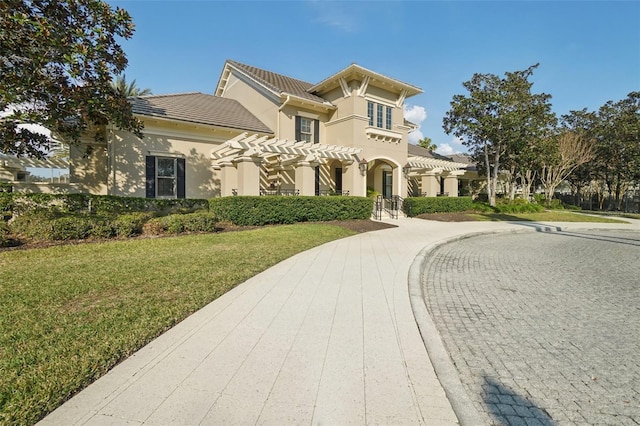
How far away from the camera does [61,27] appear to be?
25.9 ft

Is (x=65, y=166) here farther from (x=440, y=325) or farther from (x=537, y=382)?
(x=537, y=382)

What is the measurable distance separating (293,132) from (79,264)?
43.7 ft

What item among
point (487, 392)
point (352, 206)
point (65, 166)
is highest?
point (65, 166)

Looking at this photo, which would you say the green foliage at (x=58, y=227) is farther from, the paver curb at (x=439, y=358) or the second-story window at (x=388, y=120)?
the second-story window at (x=388, y=120)

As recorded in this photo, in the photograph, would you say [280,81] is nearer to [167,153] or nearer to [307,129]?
[307,129]

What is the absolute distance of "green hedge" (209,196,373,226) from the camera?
12.3 m

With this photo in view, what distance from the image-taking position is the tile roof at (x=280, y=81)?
18.5 meters

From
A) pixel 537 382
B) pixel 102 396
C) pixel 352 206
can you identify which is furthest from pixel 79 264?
pixel 352 206

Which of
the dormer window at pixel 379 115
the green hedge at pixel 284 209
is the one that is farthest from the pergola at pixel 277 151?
the dormer window at pixel 379 115

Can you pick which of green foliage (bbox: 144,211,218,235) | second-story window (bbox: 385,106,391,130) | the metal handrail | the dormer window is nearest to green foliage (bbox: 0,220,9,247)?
green foliage (bbox: 144,211,218,235)

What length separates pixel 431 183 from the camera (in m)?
22.4

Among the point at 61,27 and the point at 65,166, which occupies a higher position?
the point at 61,27

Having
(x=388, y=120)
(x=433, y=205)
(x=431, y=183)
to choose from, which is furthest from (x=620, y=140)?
(x=388, y=120)

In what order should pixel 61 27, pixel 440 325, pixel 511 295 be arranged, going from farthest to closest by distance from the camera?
pixel 61 27 → pixel 511 295 → pixel 440 325
